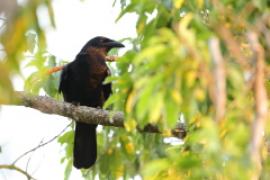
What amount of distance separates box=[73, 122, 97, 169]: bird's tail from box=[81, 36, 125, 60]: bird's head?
0.76 m

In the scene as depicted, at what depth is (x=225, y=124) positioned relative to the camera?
2.46m

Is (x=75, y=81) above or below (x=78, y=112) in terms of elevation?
above

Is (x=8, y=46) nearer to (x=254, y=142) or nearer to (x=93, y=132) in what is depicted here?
(x=254, y=142)

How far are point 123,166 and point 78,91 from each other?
1386 mm

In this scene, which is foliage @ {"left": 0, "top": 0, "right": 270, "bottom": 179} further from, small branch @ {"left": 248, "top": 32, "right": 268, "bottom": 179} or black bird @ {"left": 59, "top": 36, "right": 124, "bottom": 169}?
black bird @ {"left": 59, "top": 36, "right": 124, "bottom": 169}

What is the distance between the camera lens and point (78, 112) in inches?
182

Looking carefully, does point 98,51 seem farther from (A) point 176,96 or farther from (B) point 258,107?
(B) point 258,107

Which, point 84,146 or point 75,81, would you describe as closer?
point 84,146

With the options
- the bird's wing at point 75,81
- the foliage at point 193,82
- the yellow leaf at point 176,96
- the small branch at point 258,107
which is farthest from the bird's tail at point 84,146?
the small branch at point 258,107

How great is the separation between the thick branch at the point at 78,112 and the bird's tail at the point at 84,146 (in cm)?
85

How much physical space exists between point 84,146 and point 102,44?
44.9 inches

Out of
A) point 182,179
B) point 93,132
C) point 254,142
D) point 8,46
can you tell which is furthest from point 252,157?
point 93,132

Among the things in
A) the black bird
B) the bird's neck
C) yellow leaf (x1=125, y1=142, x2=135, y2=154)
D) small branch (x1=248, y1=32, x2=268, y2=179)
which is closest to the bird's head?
the bird's neck

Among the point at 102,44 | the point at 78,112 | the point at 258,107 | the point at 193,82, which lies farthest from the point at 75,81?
the point at 258,107
